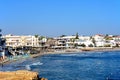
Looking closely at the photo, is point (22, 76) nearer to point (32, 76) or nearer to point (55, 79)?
point (32, 76)

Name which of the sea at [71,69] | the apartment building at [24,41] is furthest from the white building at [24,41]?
the sea at [71,69]

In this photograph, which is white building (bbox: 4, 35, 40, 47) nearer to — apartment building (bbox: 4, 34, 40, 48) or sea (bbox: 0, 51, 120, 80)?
apartment building (bbox: 4, 34, 40, 48)

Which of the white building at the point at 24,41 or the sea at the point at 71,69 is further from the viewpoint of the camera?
the white building at the point at 24,41

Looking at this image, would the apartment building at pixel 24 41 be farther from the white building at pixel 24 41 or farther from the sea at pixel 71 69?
the sea at pixel 71 69

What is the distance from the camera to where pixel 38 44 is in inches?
7746

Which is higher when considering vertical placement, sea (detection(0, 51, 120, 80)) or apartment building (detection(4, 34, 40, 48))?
apartment building (detection(4, 34, 40, 48))

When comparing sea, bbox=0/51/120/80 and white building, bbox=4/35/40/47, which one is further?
white building, bbox=4/35/40/47

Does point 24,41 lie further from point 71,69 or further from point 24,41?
point 71,69

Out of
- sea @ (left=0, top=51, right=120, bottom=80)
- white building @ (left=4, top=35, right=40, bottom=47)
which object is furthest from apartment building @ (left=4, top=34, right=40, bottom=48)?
sea @ (left=0, top=51, right=120, bottom=80)

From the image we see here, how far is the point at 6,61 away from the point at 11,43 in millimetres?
Result: 95429

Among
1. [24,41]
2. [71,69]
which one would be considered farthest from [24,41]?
[71,69]

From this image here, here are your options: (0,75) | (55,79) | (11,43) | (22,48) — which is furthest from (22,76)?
(11,43)

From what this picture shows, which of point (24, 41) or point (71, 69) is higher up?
point (24, 41)

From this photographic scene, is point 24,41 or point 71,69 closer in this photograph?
point 71,69
